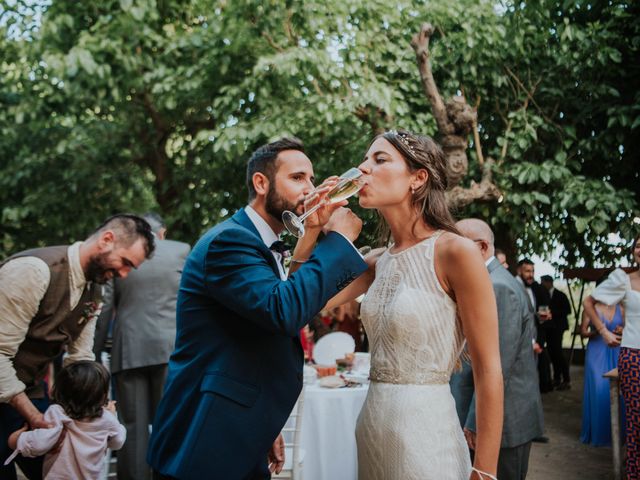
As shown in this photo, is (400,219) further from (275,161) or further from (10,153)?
(10,153)

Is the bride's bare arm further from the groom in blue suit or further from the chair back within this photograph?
the chair back

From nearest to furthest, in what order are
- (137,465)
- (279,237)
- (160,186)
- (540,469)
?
(279,237) → (137,465) → (540,469) → (160,186)

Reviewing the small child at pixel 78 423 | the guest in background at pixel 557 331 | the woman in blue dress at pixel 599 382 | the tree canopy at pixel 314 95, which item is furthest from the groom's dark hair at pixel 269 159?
the guest in background at pixel 557 331

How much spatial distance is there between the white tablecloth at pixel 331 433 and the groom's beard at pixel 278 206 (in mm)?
2477

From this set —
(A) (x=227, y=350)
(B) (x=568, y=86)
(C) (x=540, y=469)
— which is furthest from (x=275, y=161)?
(B) (x=568, y=86)

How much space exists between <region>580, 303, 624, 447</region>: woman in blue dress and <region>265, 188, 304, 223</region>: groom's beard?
17.8 feet

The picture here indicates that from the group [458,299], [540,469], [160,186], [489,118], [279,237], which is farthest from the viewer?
[160,186]

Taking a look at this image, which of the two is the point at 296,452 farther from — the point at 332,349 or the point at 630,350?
the point at 630,350

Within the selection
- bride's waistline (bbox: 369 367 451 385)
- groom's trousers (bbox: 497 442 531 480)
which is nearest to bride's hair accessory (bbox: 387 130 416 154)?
bride's waistline (bbox: 369 367 451 385)

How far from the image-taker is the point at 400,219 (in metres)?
2.07

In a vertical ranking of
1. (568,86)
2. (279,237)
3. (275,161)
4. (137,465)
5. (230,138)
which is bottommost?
(137,465)

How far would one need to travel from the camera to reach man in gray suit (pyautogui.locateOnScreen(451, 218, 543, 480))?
327 centimetres

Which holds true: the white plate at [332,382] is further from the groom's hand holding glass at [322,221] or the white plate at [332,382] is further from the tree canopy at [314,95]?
the groom's hand holding glass at [322,221]

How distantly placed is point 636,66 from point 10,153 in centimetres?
743
